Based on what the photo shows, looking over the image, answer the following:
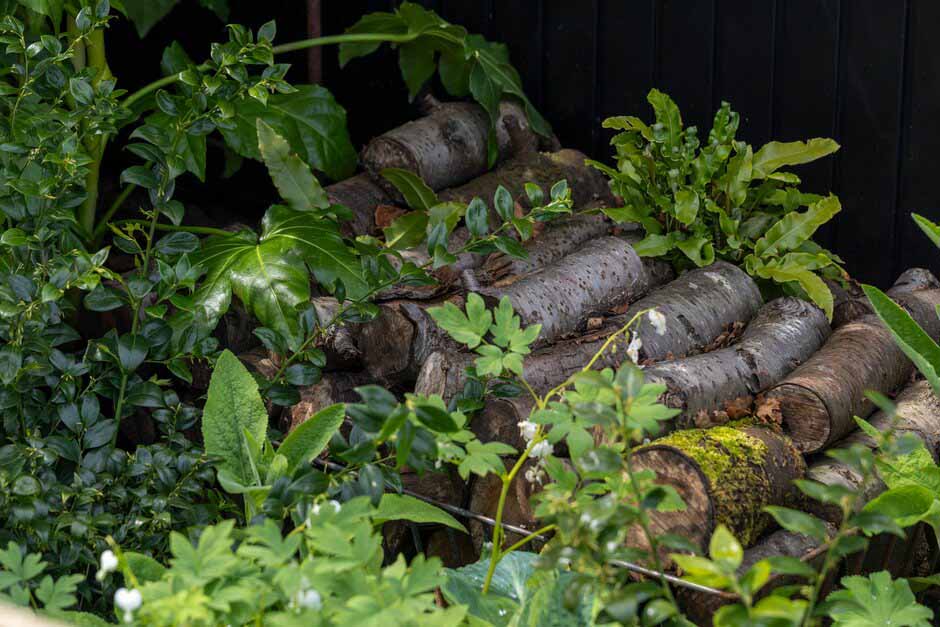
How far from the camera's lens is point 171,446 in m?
1.90

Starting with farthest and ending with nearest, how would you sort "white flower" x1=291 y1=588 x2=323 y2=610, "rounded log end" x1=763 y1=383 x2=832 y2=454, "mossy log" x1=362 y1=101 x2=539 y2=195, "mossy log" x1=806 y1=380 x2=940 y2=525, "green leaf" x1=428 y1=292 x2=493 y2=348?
"mossy log" x1=362 y1=101 x2=539 y2=195
"rounded log end" x1=763 y1=383 x2=832 y2=454
"mossy log" x1=806 y1=380 x2=940 y2=525
"green leaf" x1=428 y1=292 x2=493 y2=348
"white flower" x1=291 y1=588 x2=323 y2=610

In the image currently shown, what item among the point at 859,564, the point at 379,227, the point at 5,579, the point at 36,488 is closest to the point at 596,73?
the point at 379,227

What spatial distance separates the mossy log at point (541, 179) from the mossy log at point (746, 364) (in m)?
0.65

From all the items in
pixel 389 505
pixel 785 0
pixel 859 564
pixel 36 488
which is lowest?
pixel 859 564

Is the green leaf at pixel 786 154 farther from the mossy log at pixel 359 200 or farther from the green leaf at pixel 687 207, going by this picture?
the mossy log at pixel 359 200

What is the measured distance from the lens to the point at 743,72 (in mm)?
3162

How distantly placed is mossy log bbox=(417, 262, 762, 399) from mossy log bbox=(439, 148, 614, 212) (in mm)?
490

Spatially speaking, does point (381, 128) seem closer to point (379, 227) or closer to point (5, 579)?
point (379, 227)

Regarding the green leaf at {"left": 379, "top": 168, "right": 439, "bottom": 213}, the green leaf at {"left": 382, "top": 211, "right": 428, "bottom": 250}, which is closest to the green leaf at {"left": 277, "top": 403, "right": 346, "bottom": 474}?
the green leaf at {"left": 382, "top": 211, "right": 428, "bottom": 250}

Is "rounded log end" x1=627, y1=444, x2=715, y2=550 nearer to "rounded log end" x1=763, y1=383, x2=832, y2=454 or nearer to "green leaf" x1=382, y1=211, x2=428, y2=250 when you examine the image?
"rounded log end" x1=763, y1=383, x2=832, y2=454

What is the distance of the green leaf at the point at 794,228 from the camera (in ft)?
8.97

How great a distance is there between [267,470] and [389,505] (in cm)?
18

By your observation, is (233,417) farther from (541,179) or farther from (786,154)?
(786,154)

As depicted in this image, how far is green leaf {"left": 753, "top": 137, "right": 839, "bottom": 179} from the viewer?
2.79 meters
